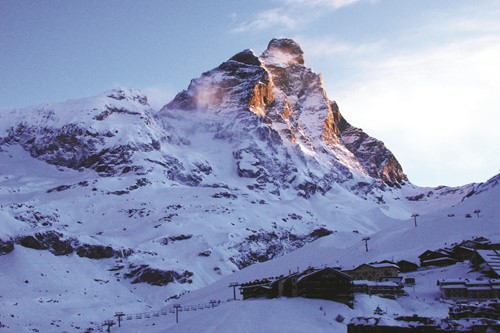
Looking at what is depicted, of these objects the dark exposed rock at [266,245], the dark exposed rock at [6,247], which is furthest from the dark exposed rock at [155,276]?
the dark exposed rock at [6,247]

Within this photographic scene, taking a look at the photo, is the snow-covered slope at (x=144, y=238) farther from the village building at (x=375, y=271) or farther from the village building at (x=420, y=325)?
the village building at (x=420, y=325)

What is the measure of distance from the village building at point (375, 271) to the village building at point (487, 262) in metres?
9.73

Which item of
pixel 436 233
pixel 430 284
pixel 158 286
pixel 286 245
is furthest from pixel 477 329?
pixel 286 245

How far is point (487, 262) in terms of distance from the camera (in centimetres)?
6919

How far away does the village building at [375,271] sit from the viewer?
78.2m

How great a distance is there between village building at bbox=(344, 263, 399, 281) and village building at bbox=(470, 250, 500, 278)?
9.73 metres

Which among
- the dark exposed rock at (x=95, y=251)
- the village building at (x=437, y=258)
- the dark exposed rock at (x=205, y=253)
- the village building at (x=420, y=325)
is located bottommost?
the village building at (x=420, y=325)

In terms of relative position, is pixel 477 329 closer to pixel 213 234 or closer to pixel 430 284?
pixel 430 284

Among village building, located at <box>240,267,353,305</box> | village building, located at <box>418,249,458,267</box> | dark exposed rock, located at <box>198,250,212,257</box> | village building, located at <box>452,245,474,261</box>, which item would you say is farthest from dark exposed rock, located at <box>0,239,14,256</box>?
village building, located at <box>452,245,474,261</box>

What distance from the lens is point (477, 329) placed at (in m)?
37.0

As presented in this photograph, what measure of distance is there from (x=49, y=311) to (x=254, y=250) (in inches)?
2445

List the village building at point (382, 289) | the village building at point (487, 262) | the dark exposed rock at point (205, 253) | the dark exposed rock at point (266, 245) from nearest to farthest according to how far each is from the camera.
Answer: the village building at point (382, 289) < the village building at point (487, 262) < the dark exposed rock at point (205, 253) < the dark exposed rock at point (266, 245)

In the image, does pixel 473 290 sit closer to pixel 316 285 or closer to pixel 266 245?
pixel 316 285

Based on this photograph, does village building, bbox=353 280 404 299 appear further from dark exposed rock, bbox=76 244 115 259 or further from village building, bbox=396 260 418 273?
dark exposed rock, bbox=76 244 115 259
